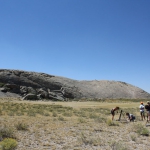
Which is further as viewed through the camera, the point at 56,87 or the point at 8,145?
the point at 56,87

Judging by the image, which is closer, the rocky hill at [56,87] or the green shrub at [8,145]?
the green shrub at [8,145]

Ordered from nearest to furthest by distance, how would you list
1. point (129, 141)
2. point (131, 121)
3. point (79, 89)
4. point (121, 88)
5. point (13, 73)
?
1. point (129, 141)
2. point (131, 121)
3. point (13, 73)
4. point (79, 89)
5. point (121, 88)

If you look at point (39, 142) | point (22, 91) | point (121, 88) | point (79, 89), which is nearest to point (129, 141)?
point (39, 142)

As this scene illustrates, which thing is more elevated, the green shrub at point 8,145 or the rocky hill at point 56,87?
the rocky hill at point 56,87

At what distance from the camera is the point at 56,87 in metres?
119

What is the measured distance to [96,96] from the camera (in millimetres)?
130000

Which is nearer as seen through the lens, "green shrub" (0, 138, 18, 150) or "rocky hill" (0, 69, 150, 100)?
"green shrub" (0, 138, 18, 150)

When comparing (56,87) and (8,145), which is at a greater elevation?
(56,87)

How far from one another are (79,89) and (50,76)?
19449 millimetres

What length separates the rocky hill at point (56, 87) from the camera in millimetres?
93625

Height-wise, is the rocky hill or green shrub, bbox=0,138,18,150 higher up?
the rocky hill

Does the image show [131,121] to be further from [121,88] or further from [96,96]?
[121,88]

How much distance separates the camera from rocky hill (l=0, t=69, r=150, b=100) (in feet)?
307

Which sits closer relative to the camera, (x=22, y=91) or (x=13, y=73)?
(x=22, y=91)
